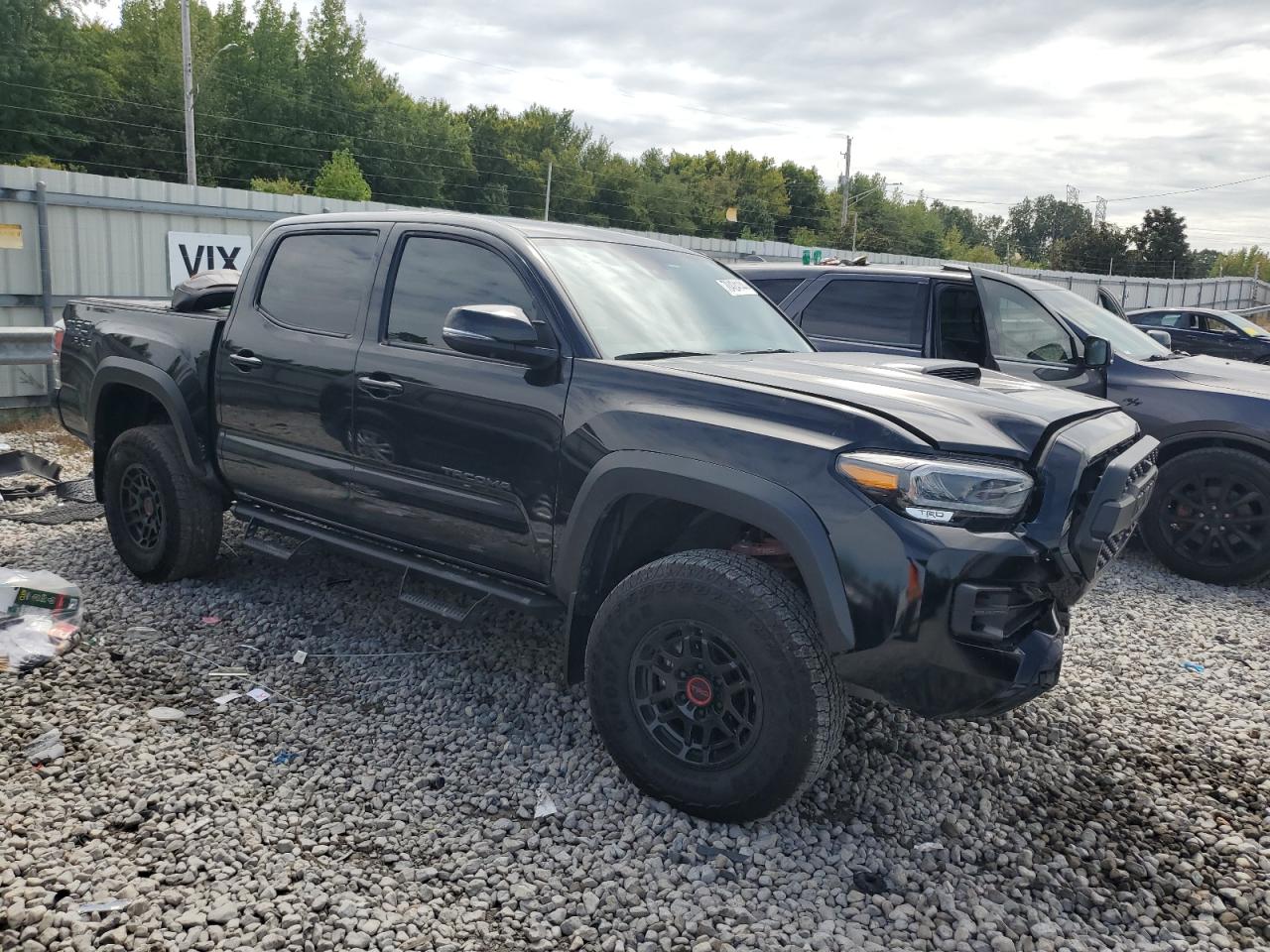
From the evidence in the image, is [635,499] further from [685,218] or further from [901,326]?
[685,218]

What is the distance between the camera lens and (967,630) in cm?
267

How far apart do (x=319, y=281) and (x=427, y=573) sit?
144cm

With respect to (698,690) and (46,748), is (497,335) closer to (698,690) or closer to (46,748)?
(698,690)

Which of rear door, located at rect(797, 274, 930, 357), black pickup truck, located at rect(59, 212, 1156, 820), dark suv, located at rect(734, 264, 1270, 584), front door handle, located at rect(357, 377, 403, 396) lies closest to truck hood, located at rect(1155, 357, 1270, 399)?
dark suv, located at rect(734, 264, 1270, 584)

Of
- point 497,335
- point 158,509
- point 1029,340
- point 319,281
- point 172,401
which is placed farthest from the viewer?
point 1029,340

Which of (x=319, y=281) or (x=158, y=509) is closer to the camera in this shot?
(x=319, y=281)

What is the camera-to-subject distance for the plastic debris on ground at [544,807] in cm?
317

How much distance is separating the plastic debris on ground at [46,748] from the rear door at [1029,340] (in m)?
5.56

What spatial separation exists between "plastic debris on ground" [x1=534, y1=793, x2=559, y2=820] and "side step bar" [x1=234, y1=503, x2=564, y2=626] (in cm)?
65

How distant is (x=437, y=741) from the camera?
143 inches

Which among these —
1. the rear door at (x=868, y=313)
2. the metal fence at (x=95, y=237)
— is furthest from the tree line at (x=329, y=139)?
the rear door at (x=868, y=313)

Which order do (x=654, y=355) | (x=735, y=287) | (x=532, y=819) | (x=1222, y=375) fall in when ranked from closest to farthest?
1. (x=532, y=819)
2. (x=654, y=355)
3. (x=735, y=287)
4. (x=1222, y=375)

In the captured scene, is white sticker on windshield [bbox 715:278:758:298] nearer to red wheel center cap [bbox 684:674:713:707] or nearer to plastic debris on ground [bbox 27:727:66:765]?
red wheel center cap [bbox 684:674:713:707]

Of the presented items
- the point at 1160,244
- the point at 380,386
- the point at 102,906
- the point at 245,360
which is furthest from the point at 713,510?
the point at 1160,244
